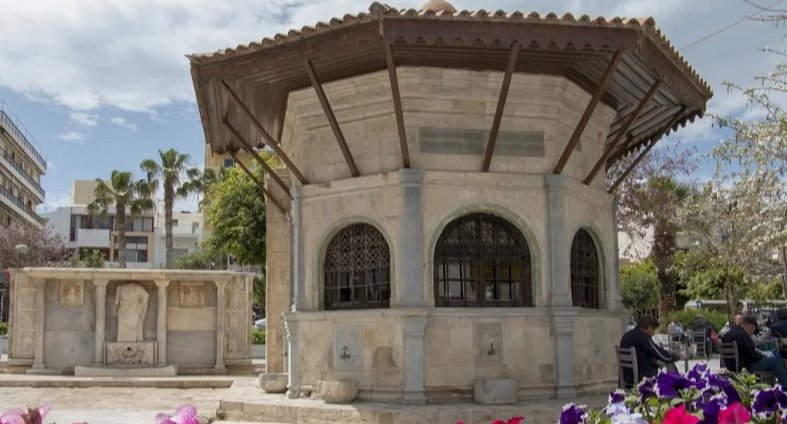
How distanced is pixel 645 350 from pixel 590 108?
9.73 feet

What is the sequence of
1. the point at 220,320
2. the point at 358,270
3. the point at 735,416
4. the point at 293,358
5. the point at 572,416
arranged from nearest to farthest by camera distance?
1. the point at 735,416
2. the point at 572,416
3. the point at 358,270
4. the point at 293,358
5. the point at 220,320

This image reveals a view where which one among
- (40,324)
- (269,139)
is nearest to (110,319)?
(40,324)

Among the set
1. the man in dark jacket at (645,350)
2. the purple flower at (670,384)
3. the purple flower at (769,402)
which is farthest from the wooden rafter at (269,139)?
the purple flower at (769,402)

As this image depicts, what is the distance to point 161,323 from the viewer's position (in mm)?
19188

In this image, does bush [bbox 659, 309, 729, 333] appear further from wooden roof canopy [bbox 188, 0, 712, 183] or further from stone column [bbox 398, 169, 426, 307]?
stone column [bbox 398, 169, 426, 307]

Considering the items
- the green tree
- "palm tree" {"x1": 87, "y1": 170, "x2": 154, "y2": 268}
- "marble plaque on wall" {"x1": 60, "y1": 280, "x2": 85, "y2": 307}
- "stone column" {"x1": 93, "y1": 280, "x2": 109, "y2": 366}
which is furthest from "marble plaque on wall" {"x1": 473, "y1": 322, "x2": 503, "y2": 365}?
"palm tree" {"x1": 87, "y1": 170, "x2": 154, "y2": 268}

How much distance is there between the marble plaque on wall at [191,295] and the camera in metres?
19.6

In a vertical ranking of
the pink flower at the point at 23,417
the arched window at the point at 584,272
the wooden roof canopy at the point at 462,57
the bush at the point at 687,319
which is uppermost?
the wooden roof canopy at the point at 462,57

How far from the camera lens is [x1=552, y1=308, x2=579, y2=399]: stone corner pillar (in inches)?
428

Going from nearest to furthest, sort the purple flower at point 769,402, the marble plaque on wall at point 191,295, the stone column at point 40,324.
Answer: the purple flower at point 769,402
the stone column at point 40,324
the marble plaque on wall at point 191,295

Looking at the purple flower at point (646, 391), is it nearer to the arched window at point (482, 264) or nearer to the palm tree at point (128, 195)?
the arched window at point (482, 264)

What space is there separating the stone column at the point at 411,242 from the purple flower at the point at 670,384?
670 cm

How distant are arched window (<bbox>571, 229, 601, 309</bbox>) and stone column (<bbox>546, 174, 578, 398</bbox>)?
24.0 inches

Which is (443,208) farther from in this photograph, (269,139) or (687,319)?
(687,319)
